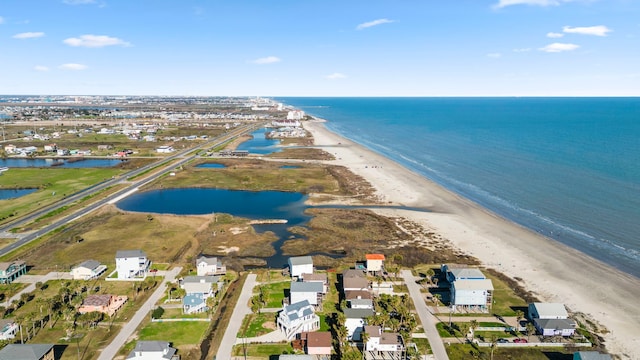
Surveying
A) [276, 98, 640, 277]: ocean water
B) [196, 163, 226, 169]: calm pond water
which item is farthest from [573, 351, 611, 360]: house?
[196, 163, 226, 169]: calm pond water

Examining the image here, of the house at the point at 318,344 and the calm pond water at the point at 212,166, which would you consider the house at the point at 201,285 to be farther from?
the calm pond water at the point at 212,166

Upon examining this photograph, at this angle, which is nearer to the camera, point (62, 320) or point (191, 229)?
point (62, 320)

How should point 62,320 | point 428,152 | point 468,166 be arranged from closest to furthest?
point 62,320 → point 468,166 → point 428,152

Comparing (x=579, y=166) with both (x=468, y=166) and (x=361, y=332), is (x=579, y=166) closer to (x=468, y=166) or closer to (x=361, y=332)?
(x=468, y=166)

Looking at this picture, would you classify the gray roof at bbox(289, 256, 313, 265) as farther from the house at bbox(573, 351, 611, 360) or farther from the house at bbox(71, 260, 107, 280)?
the house at bbox(573, 351, 611, 360)

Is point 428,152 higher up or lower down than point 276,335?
higher up

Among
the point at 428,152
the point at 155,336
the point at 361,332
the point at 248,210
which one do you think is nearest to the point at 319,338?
the point at 361,332
